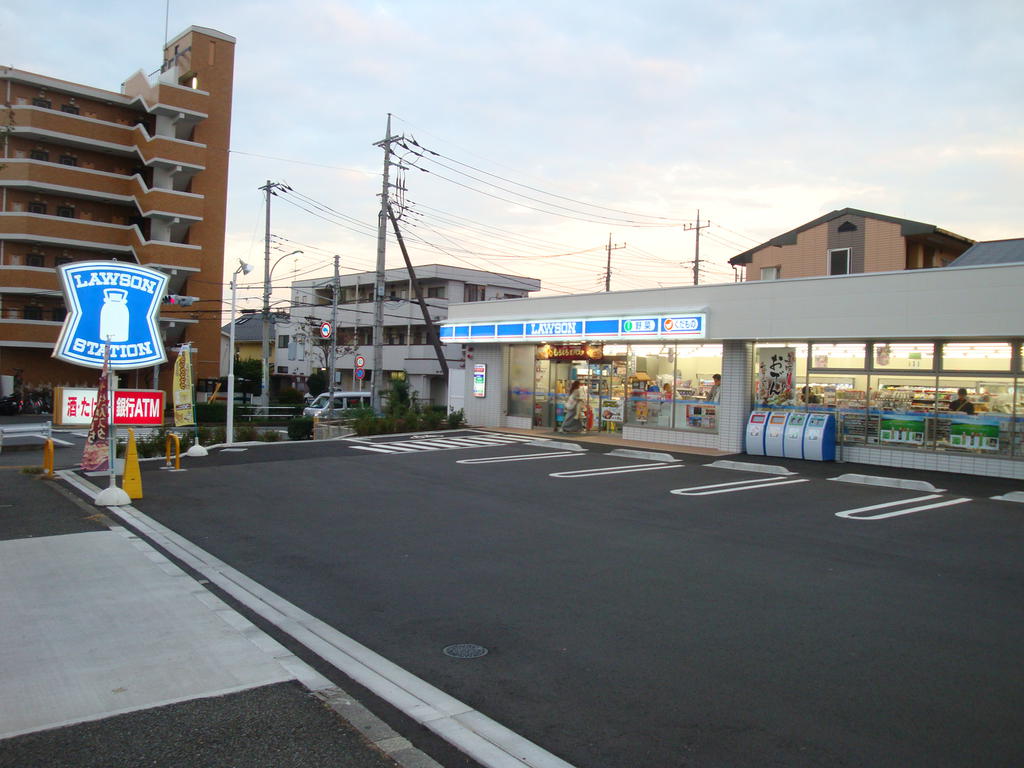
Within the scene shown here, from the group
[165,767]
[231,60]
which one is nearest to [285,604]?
[165,767]

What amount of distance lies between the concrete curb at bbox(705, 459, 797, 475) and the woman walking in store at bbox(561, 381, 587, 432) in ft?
23.6

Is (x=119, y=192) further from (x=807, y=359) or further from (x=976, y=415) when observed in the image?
(x=976, y=415)

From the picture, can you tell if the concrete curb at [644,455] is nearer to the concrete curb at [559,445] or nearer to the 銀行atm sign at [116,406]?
the concrete curb at [559,445]

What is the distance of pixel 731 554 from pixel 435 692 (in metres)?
5.20

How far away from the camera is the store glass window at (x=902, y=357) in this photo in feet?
56.8

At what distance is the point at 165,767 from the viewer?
3.95m

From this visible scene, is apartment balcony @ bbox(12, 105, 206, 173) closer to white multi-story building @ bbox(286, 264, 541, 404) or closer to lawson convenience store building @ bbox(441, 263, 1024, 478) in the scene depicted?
white multi-story building @ bbox(286, 264, 541, 404)

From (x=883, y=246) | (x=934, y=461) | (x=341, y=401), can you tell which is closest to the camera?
(x=934, y=461)

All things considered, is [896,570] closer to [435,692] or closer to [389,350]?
[435,692]

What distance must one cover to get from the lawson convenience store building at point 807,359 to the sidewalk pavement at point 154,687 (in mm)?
15651

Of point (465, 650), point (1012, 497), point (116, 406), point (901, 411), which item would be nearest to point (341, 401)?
point (116, 406)

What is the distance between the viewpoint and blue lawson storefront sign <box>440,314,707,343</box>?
20453mm

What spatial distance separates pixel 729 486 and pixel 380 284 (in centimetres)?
1911

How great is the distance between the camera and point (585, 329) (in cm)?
2298
